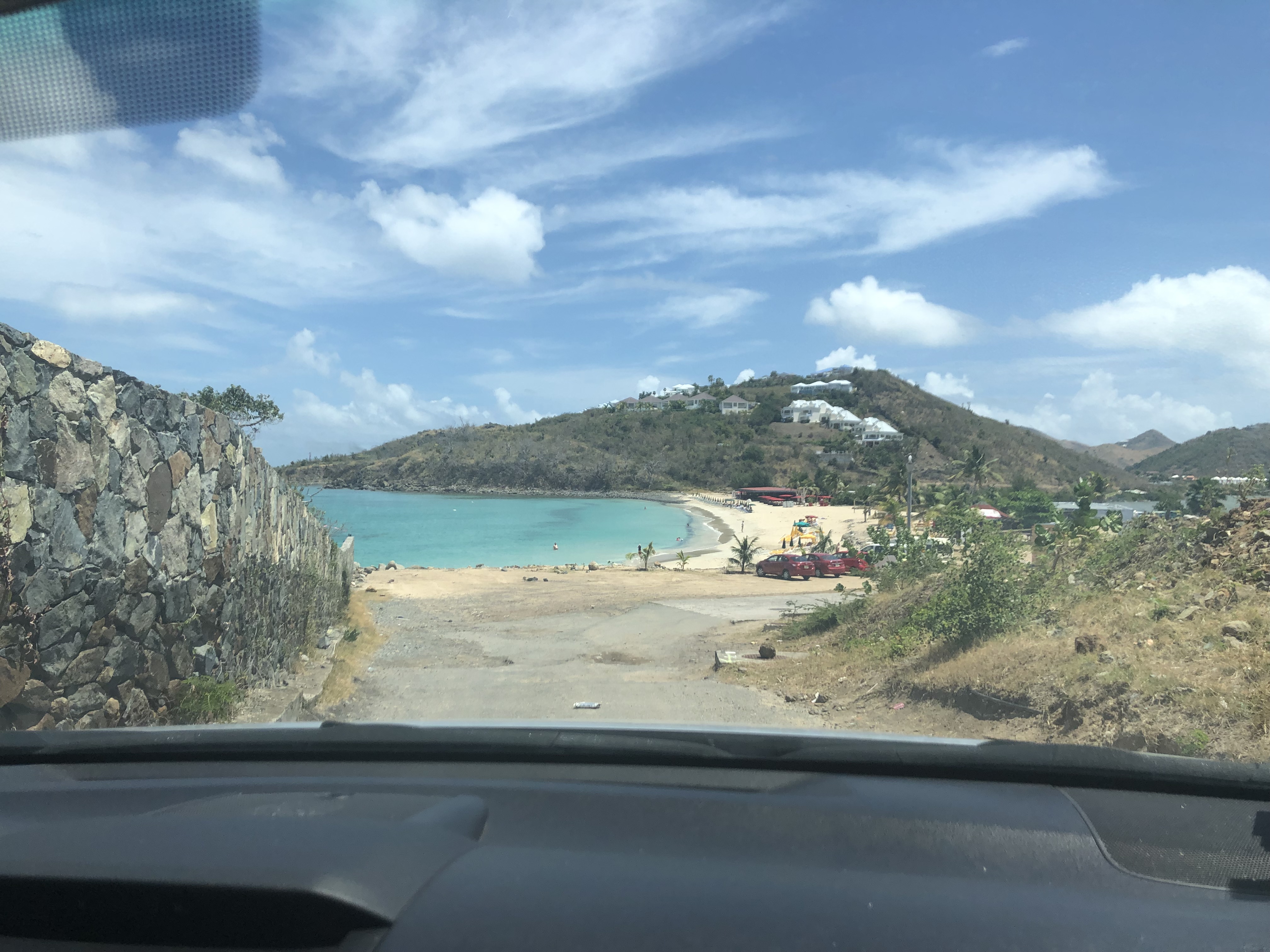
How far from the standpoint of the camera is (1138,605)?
7.62 meters

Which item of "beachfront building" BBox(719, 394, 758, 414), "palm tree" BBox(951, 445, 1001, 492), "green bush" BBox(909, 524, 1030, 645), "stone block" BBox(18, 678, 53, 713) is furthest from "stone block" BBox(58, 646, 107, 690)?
"beachfront building" BBox(719, 394, 758, 414)

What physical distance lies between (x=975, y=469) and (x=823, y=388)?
109 m

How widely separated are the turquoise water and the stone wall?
11587mm

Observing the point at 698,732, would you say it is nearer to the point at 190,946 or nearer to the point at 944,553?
the point at 190,946

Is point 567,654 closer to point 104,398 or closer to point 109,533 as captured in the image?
point 109,533

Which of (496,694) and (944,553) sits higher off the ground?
(944,553)

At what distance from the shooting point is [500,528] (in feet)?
252

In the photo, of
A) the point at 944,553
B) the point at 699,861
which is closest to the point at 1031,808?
the point at 699,861

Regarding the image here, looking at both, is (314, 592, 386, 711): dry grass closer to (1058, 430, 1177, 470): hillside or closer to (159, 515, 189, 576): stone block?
(159, 515, 189, 576): stone block

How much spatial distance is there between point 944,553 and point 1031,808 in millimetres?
10910

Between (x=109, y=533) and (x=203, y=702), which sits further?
(x=203, y=702)

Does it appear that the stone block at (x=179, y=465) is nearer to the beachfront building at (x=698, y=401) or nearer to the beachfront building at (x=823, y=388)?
the beachfront building at (x=698, y=401)

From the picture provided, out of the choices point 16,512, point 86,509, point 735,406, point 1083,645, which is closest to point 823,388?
point 735,406

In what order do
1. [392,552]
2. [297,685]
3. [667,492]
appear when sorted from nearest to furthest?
[297,685], [392,552], [667,492]
